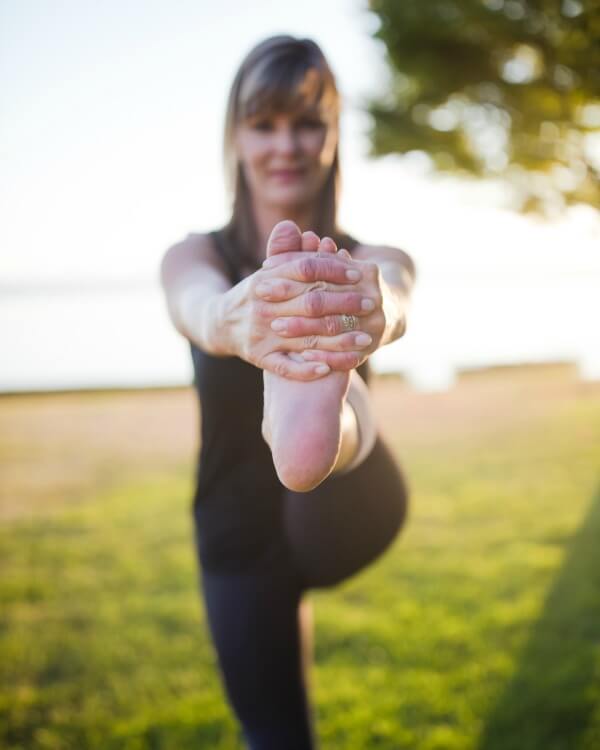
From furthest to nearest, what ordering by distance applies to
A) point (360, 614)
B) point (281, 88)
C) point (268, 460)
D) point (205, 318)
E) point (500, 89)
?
point (500, 89) < point (360, 614) < point (268, 460) < point (281, 88) < point (205, 318)

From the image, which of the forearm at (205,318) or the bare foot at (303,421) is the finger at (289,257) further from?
the forearm at (205,318)

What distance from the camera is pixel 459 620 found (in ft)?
8.77

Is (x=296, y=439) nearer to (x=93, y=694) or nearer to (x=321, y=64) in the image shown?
(x=321, y=64)

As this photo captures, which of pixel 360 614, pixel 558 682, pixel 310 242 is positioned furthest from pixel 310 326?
pixel 360 614

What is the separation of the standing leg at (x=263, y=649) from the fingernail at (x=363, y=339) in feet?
2.37

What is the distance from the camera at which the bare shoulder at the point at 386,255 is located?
145cm

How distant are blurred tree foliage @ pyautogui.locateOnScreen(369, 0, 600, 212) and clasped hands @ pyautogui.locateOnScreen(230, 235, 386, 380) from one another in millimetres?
3534

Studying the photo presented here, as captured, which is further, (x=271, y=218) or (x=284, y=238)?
(x=271, y=218)

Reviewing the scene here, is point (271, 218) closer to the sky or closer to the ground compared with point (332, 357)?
closer to the sky

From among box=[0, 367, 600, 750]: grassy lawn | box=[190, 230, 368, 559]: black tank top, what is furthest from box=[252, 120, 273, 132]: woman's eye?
box=[0, 367, 600, 750]: grassy lawn

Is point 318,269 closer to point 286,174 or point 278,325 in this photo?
point 278,325

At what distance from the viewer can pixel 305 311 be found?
0.91m

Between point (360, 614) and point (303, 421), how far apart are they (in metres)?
2.10

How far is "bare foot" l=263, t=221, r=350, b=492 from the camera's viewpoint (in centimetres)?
91
